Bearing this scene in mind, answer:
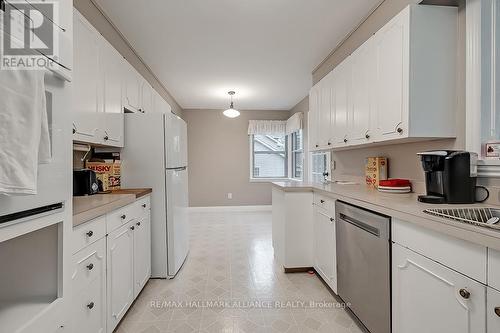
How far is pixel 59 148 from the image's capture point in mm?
917

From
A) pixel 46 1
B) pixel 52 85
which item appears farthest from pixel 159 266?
pixel 46 1

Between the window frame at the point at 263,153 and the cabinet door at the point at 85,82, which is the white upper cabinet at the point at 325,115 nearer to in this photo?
the cabinet door at the point at 85,82

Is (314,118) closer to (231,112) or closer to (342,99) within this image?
(342,99)

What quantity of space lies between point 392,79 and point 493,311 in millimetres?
1455

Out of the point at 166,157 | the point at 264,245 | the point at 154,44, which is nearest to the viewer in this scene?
the point at 166,157

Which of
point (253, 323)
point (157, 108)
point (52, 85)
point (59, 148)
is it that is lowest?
point (253, 323)

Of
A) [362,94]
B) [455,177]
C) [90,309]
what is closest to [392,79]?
[362,94]

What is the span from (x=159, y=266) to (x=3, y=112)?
2165 mm

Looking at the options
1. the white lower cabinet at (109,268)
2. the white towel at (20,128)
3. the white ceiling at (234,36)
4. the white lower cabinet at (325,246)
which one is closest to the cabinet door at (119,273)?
the white lower cabinet at (109,268)

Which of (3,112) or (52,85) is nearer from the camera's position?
(3,112)

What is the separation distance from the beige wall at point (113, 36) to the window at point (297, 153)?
3152mm

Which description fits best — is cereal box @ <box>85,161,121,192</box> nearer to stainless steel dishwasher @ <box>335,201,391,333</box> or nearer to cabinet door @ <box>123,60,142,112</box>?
cabinet door @ <box>123,60,142,112</box>

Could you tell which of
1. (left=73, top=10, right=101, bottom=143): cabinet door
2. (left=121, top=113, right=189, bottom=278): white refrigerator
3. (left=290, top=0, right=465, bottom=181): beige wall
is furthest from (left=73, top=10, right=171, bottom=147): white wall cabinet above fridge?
(left=290, top=0, right=465, bottom=181): beige wall

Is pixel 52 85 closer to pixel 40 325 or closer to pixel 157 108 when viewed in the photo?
pixel 40 325
